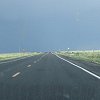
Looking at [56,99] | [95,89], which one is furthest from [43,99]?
[95,89]

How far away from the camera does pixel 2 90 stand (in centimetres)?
1168

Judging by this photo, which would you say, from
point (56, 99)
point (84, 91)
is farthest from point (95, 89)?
point (56, 99)

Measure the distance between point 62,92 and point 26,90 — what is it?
1.28m

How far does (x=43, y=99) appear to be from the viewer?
9.80 meters

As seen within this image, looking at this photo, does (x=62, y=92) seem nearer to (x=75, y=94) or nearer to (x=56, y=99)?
(x=75, y=94)

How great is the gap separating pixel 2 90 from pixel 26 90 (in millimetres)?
831

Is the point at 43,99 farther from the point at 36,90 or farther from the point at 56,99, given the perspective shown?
the point at 36,90

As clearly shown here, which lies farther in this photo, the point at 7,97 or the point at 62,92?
the point at 62,92

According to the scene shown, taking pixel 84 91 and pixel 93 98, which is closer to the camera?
pixel 93 98

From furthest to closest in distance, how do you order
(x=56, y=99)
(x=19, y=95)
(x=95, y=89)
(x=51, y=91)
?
(x=95, y=89), (x=51, y=91), (x=19, y=95), (x=56, y=99)

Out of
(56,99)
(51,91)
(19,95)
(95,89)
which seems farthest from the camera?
(95,89)

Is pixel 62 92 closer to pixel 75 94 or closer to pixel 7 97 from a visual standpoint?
pixel 75 94

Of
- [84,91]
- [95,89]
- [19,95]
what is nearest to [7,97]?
[19,95]

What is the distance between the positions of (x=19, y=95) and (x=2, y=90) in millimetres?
1357
